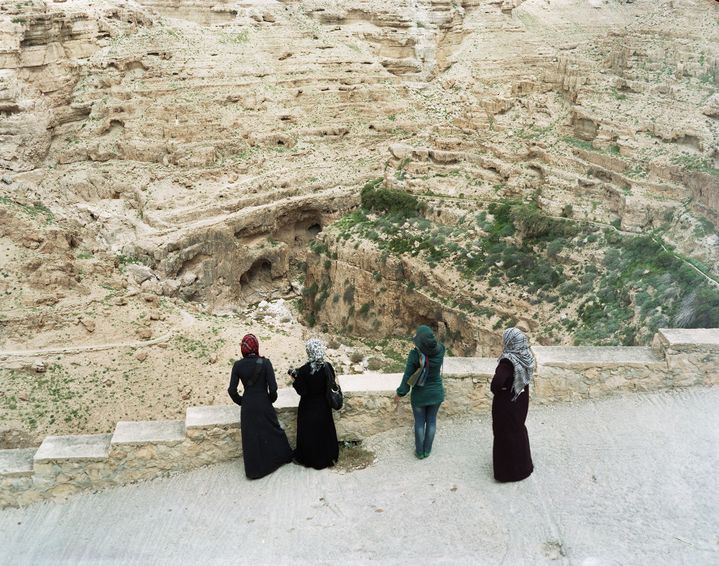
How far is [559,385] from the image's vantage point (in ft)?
27.5

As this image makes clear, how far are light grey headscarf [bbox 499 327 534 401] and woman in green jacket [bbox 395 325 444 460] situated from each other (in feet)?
2.61

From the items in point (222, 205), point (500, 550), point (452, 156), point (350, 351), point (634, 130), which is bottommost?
point (350, 351)

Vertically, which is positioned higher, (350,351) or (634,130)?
(634,130)

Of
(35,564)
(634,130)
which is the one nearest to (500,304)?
(634,130)

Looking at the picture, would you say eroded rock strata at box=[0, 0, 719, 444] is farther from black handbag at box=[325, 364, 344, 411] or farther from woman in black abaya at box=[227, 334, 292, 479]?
woman in black abaya at box=[227, 334, 292, 479]

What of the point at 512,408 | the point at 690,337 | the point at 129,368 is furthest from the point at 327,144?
the point at 512,408

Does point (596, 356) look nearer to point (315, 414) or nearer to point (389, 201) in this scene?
point (315, 414)

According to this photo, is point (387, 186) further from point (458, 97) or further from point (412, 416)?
point (412, 416)

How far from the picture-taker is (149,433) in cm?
783

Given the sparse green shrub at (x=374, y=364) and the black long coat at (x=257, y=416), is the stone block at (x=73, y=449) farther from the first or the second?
the sparse green shrub at (x=374, y=364)

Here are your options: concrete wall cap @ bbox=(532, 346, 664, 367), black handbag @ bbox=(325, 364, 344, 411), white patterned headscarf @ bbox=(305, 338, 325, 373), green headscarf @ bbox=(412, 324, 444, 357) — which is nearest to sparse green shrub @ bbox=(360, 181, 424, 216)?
concrete wall cap @ bbox=(532, 346, 664, 367)

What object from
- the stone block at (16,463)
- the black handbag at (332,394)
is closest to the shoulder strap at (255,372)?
the black handbag at (332,394)

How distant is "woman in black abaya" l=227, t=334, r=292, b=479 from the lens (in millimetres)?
7367

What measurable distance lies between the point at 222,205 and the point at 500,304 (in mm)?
11776
